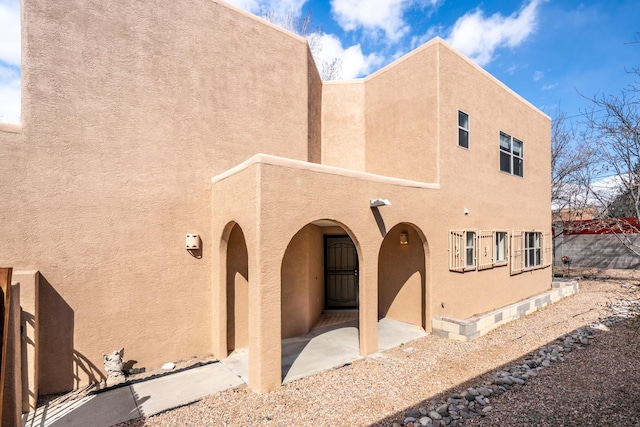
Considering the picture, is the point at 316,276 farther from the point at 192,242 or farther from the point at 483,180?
the point at 483,180

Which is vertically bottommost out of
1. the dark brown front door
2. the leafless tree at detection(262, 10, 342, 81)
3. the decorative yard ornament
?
the decorative yard ornament

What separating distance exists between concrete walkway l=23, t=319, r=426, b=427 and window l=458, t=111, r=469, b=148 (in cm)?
563

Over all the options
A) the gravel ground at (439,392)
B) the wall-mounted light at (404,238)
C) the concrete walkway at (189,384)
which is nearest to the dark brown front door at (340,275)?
the wall-mounted light at (404,238)

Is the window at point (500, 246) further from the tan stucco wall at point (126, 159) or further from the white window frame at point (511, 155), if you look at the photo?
the tan stucco wall at point (126, 159)

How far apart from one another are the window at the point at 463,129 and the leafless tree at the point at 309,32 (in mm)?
10393

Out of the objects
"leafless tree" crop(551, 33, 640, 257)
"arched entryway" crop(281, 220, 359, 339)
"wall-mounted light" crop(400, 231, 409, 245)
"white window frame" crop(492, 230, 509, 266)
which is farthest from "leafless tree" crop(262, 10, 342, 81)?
"leafless tree" crop(551, 33, 640, 257)

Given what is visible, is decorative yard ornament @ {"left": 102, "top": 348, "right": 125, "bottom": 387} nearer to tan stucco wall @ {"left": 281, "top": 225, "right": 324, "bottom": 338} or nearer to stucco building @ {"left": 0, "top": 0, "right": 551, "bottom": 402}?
stucco building @ {"left": 0, "top": 0, "right": 551, "bottom": 402}

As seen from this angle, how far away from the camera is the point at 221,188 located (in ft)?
22.2

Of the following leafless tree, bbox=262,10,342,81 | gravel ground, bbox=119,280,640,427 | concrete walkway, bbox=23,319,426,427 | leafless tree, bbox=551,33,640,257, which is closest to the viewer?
gravel ground, bbox=119,280,640,427

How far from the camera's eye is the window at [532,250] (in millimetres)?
12573

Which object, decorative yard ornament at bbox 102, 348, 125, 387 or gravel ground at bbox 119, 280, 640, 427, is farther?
decorative yard ornament at bbox 102, 348, 125, 387

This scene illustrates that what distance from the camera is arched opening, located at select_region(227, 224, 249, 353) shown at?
7371mm

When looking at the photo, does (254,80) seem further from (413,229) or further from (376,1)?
(376,1)

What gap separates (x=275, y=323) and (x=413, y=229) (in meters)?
5.08
